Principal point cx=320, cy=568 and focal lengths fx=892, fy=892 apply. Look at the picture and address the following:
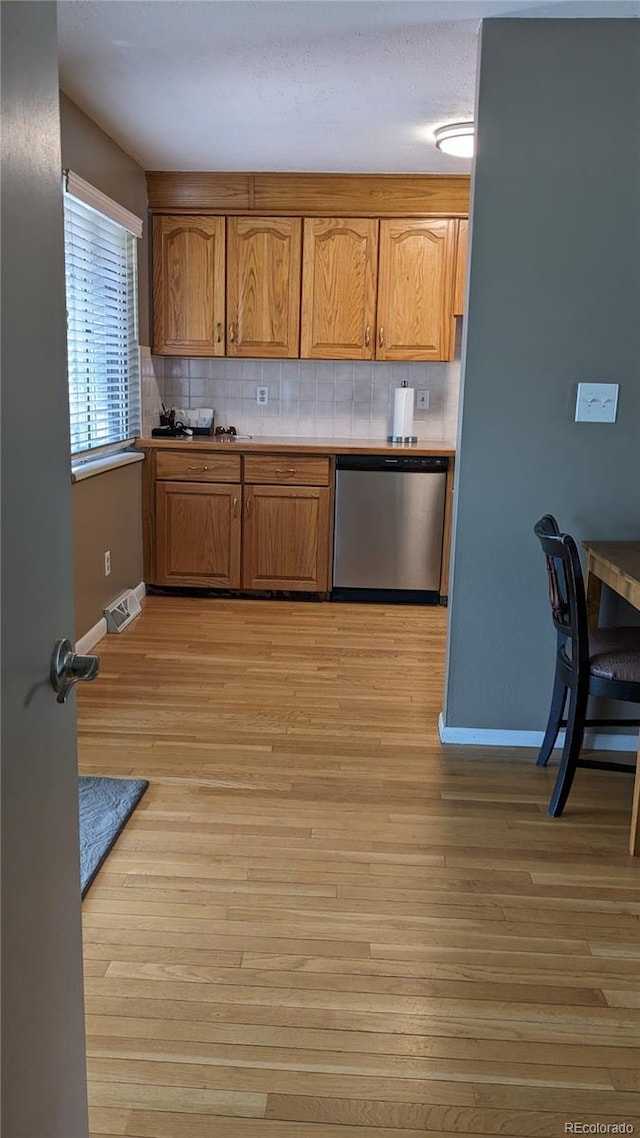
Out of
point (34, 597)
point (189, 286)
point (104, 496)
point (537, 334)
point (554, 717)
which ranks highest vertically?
point (189, 286)

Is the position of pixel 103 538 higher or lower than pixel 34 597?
lower

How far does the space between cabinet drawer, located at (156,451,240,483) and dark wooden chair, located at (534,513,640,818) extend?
268cm

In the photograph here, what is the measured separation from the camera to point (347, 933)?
83.4 inches

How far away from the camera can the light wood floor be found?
165 centimetres

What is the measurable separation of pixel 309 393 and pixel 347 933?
4.13m

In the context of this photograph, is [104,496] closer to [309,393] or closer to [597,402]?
[309,393]

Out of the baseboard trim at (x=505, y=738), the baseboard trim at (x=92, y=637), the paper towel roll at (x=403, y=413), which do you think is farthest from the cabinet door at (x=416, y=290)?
the baseboard trim at (x=505, y=738)

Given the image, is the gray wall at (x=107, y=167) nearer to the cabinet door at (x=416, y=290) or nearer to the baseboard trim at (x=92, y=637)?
the cabinet door at (x=416, y=290)

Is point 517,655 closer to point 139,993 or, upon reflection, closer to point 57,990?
point 139,993

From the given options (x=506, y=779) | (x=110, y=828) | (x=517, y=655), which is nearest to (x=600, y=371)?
(x=517, y=655)

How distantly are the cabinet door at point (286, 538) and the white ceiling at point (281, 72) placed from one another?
1835mm
